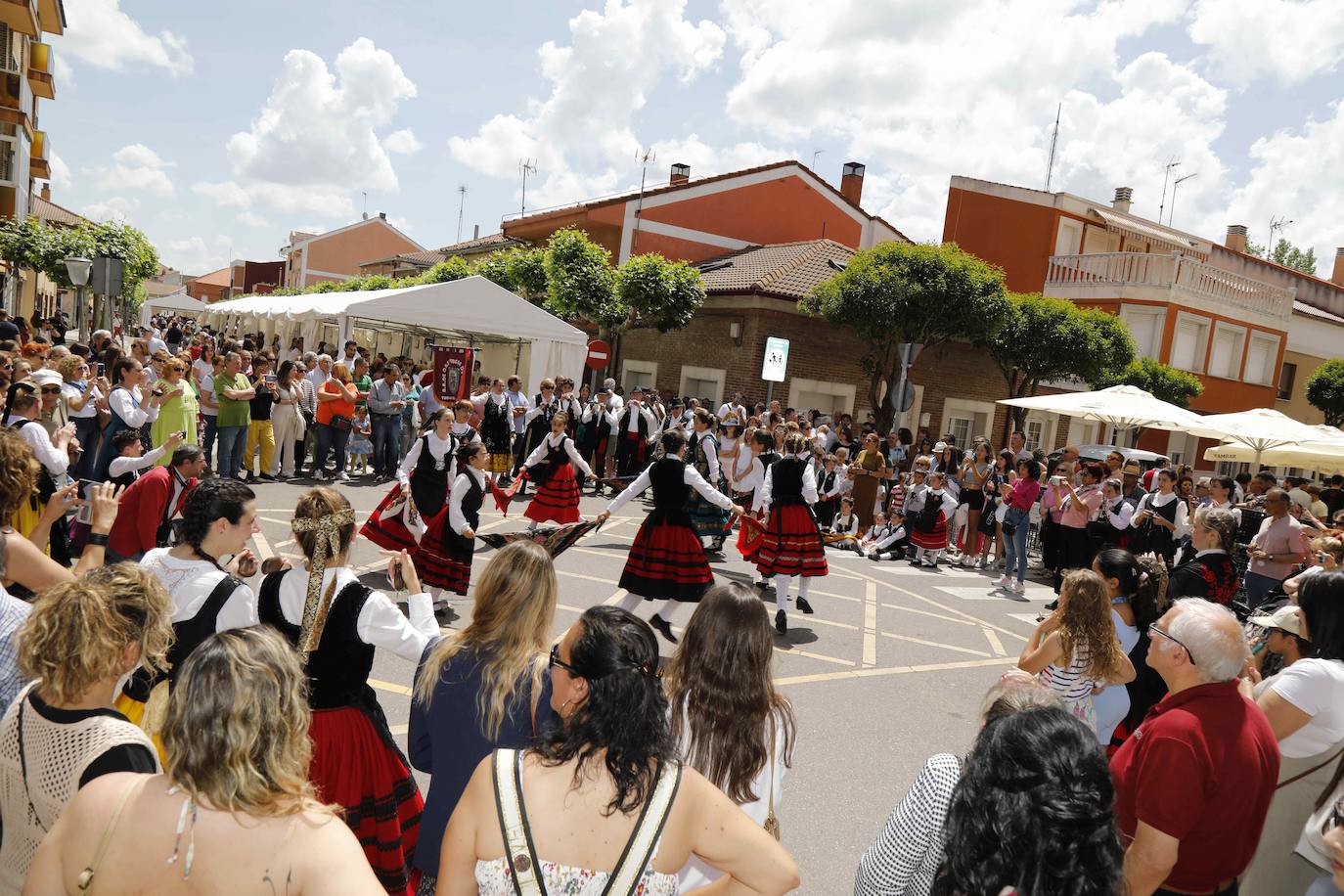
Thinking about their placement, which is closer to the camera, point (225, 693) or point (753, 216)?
point (225, 693)

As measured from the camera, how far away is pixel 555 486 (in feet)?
36.2

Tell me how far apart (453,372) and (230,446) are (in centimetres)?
507

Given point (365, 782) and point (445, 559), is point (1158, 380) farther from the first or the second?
point (365, 782)

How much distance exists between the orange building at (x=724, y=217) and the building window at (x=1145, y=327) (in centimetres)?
825

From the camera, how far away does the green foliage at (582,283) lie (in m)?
22.5

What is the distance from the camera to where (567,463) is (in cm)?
1098

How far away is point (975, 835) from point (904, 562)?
1186 cm

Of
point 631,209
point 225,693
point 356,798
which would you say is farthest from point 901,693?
point 631,209

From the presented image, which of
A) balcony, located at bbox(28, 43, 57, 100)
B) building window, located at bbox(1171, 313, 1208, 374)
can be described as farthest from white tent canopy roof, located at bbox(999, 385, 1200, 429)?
balcony, located at bbox(28, 43, 57, 100)

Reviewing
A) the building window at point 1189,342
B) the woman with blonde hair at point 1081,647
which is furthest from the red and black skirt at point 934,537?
the building window at point 1189,342

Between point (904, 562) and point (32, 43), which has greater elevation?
point (32, 43)

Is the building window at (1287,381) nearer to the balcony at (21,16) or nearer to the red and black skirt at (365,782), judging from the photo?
the red and black skirt at (365,782)

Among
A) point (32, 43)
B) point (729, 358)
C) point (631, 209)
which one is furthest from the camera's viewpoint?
point (32, 43)

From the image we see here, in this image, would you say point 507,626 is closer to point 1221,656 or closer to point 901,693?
point 1221,656
